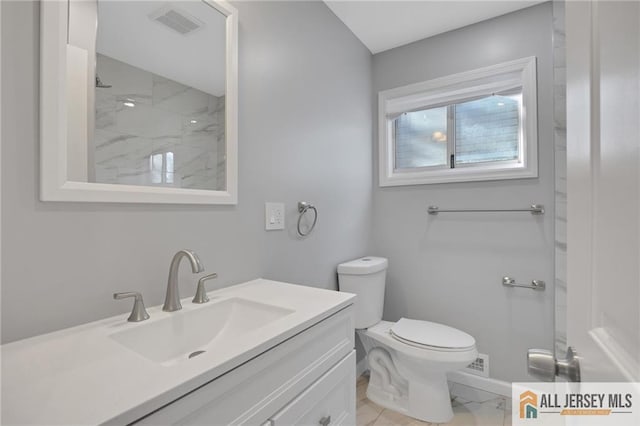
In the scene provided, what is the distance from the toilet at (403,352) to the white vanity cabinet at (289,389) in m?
0.66

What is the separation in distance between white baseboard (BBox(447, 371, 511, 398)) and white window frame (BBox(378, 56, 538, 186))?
1.31 meters

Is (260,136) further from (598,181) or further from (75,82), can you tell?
(598,181)

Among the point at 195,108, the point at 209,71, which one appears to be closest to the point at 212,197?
the point at 195,108

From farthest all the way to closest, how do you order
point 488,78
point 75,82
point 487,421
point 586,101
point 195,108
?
point 488,78 < point 487,421 < point 195,108 < point 75,82 < point 586,101

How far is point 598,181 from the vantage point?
420mm

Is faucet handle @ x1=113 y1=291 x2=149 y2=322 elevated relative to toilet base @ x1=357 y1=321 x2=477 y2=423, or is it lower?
elevated

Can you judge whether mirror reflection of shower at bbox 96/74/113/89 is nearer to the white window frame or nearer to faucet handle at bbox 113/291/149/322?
faucet handle at bbox 113/291/149/322

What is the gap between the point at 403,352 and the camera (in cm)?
165

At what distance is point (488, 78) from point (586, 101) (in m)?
1.84

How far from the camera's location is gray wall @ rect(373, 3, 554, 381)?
1800 mm

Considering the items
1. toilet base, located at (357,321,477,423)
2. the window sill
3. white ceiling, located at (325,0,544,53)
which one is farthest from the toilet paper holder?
white ceiling, located at (325,0,544,53)

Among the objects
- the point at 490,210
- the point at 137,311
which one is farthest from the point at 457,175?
the point at 137,311

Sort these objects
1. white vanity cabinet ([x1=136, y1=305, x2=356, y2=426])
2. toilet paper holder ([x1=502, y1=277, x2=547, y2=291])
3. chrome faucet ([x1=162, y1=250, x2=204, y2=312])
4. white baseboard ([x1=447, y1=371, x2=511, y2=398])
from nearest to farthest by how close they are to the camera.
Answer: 1. white vanity cabinet ([x1=136, y1=305, x2=356, y2=426])
2. chrome faucet ([x1=162, y1=250, x2=204, y2=312])
3. toilet paper holder ([x1=502, y1=277, x2=547, y2=291])
4. white baseboard ([x1=447, y1=371, x2=511, y2=398])

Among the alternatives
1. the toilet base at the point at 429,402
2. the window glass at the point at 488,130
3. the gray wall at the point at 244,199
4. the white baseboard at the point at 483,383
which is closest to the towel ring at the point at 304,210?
the gray wall at the point at 244,199
